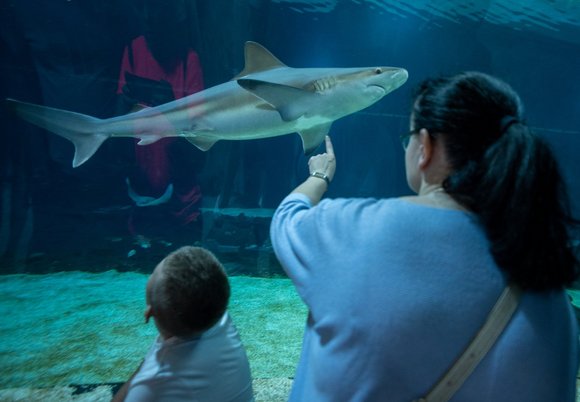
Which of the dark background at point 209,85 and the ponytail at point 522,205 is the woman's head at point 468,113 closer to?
the ponytail at point 522,205

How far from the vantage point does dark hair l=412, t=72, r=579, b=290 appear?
2.99 feet

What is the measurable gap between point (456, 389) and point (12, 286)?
20.5 ft

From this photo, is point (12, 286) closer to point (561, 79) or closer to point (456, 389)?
point (456, 389)

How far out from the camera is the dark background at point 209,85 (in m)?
7.02

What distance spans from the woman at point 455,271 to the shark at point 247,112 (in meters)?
2.60

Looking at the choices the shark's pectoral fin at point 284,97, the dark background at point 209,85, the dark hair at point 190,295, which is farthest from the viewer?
the dark background at point 209,85

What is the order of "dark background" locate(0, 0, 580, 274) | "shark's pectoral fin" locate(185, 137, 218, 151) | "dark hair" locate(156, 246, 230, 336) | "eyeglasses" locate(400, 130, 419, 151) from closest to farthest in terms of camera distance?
"eyeglasses" locate(400, 130, 419, 151) < "dark hair" locate(156, 246, 230, 336) < "shark's pectoral fin" locate(185, 137, 218, 151) < "dark background" locate(0, 0, 580, 274)

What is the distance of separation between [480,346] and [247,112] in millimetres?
3348

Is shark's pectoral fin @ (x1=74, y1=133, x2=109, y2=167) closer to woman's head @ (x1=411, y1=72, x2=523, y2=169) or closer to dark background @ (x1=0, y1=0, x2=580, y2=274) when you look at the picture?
dark background @ (x1=0, y1=0, x2=580, y2=274)

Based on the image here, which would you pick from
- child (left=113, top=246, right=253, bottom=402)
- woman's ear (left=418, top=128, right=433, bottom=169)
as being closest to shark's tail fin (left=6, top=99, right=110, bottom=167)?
child (left=113, top=246, right=253, bottom=402)

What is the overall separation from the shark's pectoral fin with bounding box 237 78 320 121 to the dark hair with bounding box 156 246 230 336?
196 cm

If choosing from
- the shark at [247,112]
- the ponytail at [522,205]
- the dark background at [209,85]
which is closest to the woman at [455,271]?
the ponytail at [522,205]

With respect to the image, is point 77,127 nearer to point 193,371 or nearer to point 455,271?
point 193,371

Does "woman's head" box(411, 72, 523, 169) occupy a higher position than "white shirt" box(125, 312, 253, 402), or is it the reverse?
"woman's head" box(411, 72, 523, 169)
